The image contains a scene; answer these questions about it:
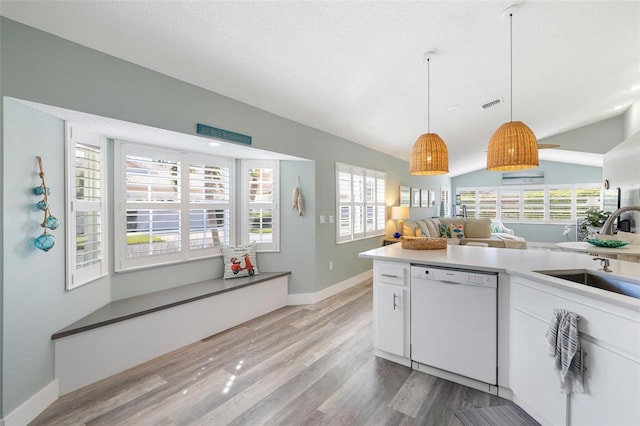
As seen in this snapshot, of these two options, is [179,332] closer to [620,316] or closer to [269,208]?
[269,208]

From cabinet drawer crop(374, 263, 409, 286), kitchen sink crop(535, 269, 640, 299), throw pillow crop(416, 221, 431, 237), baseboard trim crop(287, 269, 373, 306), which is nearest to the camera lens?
kitchen sink crop(535, 269, 640, 299)

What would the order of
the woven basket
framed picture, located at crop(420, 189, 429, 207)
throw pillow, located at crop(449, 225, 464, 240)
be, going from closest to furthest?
the woven basket → throw pillow, located at crop(449, 225, 464, 240) → framed picture, located at crop(420, 189, 429, 207)

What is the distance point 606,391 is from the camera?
1218 mm

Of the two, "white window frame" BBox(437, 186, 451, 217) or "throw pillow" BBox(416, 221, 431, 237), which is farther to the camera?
"white window frame" BBox(437, 186, 451, 217)

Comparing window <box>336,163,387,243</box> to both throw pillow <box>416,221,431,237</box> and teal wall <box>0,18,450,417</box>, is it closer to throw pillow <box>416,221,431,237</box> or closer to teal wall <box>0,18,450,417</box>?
throw pillow <box>416,221,431,237</box>

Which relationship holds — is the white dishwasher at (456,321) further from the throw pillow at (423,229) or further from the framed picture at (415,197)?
the framed picture at (415,197)

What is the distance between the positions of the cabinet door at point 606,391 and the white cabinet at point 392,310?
1039mm

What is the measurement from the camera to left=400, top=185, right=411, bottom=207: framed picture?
250 inches

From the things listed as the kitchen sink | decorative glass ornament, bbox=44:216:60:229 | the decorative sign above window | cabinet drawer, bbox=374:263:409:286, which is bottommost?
cabinet drawer, bbox=374:263:409:286

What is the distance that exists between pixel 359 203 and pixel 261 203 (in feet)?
6.39

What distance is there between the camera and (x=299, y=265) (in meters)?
3.69

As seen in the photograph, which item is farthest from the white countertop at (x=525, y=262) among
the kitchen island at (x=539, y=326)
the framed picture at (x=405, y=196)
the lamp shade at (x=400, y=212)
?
the framed picture at (x=405, y=196)

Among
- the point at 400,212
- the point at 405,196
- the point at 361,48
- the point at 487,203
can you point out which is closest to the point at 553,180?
the point at 487,203

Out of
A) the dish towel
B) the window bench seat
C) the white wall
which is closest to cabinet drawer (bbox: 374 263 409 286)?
the dish towel
